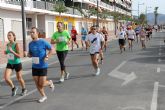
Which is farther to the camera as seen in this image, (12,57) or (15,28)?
(15,28)

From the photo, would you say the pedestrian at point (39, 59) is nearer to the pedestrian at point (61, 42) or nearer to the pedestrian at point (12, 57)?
the pedestrian at point (12, 57)

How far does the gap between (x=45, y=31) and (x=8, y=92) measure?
127 ft

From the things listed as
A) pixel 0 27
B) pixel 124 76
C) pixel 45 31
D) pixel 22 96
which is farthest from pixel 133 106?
pixel 45 31

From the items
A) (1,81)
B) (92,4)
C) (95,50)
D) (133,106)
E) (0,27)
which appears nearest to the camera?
(133,106)

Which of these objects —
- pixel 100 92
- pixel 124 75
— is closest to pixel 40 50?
pixel 100 92

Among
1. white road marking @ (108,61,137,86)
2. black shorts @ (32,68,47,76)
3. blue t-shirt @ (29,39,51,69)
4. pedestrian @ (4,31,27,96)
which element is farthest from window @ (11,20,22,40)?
black shorts @ (32,68,47,76)

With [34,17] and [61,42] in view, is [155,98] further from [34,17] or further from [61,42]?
[34,17]

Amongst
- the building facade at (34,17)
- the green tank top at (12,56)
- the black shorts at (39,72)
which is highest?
the building facade at (34,17)

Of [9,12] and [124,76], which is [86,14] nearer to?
[9,12]

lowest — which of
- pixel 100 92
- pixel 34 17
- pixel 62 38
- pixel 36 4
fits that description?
pixel 100 92

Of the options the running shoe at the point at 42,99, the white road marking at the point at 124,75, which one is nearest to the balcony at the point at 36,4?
the white road marking at the point at 124,75

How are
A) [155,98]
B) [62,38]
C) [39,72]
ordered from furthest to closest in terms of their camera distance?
[62,38], [155,98], [39,72]

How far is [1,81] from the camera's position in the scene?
11.9 meters

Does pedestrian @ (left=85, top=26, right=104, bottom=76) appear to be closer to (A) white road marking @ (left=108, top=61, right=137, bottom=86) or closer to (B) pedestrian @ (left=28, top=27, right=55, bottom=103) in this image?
(A) white road marking @ (left=108, top=61, right=137, bottom=86)
